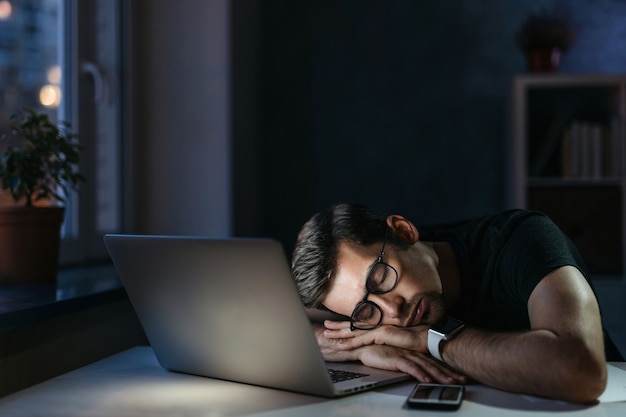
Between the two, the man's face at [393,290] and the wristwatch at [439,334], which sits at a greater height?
the man's face at [393,290]

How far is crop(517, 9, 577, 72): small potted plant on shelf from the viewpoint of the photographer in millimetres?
3062

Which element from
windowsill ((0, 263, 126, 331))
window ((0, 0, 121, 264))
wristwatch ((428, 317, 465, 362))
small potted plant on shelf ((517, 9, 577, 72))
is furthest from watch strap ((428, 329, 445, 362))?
small potted plant on shelf ((517, 9, 577, 72))

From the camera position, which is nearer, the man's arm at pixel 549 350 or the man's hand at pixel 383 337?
the man's arm at pixel 549 350

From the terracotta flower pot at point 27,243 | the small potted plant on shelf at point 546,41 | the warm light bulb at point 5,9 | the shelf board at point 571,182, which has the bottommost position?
the terracotta flower pot at point 27,243

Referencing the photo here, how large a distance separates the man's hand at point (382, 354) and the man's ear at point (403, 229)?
0.69 ft

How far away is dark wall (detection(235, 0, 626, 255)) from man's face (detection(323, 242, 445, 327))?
75.4 inches

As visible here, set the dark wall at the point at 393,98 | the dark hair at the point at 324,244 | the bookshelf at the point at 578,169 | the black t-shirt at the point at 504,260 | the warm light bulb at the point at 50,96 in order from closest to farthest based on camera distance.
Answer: the black t-shirt at the point at 504,260 < the dark hair at the point at 324,244 < the warm light bulb at the point at 50,96 < the bookshelf at the point at 578,169 < the dark wall at the point at 393,98

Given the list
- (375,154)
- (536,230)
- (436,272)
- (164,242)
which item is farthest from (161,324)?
(375,154)

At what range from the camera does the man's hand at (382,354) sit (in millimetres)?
1216

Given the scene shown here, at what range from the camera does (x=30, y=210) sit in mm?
1836

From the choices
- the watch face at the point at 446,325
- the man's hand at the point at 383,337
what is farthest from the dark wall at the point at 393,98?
the watch face at the point at 446,325

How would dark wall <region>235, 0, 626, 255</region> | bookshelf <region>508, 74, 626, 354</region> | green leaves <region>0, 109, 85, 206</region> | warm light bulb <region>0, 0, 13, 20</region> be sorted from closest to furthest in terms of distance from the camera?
green leaves <region>0, 109, 85, 206</region> < warm light bulb <region>0, 0, 13, 20</region> < bookshelf <region>508, 74, 626, 354</region> < dark wall <region>235, 0, 626, 255</region>

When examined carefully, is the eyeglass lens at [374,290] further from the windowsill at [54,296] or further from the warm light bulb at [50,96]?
the warm light bulb at [50,96]

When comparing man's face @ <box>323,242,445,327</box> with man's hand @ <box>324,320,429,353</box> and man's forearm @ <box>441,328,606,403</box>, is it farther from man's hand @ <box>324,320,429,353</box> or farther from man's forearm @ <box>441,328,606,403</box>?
man's forearm @ <box>441,328,606,403</box>
